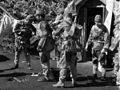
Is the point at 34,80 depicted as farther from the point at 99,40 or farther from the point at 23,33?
the point at 99,40

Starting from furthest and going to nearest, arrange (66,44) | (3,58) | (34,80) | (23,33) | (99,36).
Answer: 1. (3,58)
2. (23,33)
3. (34,80)
4. (99,36)
5. (66,44)

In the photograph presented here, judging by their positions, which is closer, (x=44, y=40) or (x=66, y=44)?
(x=66, y=44)

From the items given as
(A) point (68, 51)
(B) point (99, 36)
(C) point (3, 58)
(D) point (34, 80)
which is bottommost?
(D) point (34, 80)

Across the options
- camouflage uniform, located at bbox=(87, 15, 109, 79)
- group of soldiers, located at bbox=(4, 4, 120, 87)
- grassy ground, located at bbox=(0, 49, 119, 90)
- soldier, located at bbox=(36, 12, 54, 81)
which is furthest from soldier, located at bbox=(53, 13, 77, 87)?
camouflage uniform, located at bbox=(87, 15, 109, 79)

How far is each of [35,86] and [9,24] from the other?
3.27 meters

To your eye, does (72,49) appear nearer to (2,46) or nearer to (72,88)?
(72,88)

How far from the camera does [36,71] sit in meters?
11.7

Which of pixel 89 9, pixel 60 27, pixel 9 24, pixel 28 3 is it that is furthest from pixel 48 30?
pixel 28 3

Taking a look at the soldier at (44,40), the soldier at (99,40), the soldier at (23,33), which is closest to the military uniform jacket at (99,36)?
the soldier at (99,40)

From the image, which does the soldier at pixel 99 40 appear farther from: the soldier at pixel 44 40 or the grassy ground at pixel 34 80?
the soldier at pixel 44 40

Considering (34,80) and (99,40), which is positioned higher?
(99,40)

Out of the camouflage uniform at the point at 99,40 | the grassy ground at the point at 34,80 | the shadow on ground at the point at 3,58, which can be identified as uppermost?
the camouflage uniform at the point at 99,40

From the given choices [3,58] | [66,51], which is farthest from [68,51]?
[3,58]

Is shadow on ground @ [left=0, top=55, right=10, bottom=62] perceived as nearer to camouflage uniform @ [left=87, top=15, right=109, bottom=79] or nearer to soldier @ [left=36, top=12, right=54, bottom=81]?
soldier @ [left=36, top=12, right=54, bottom=81]
